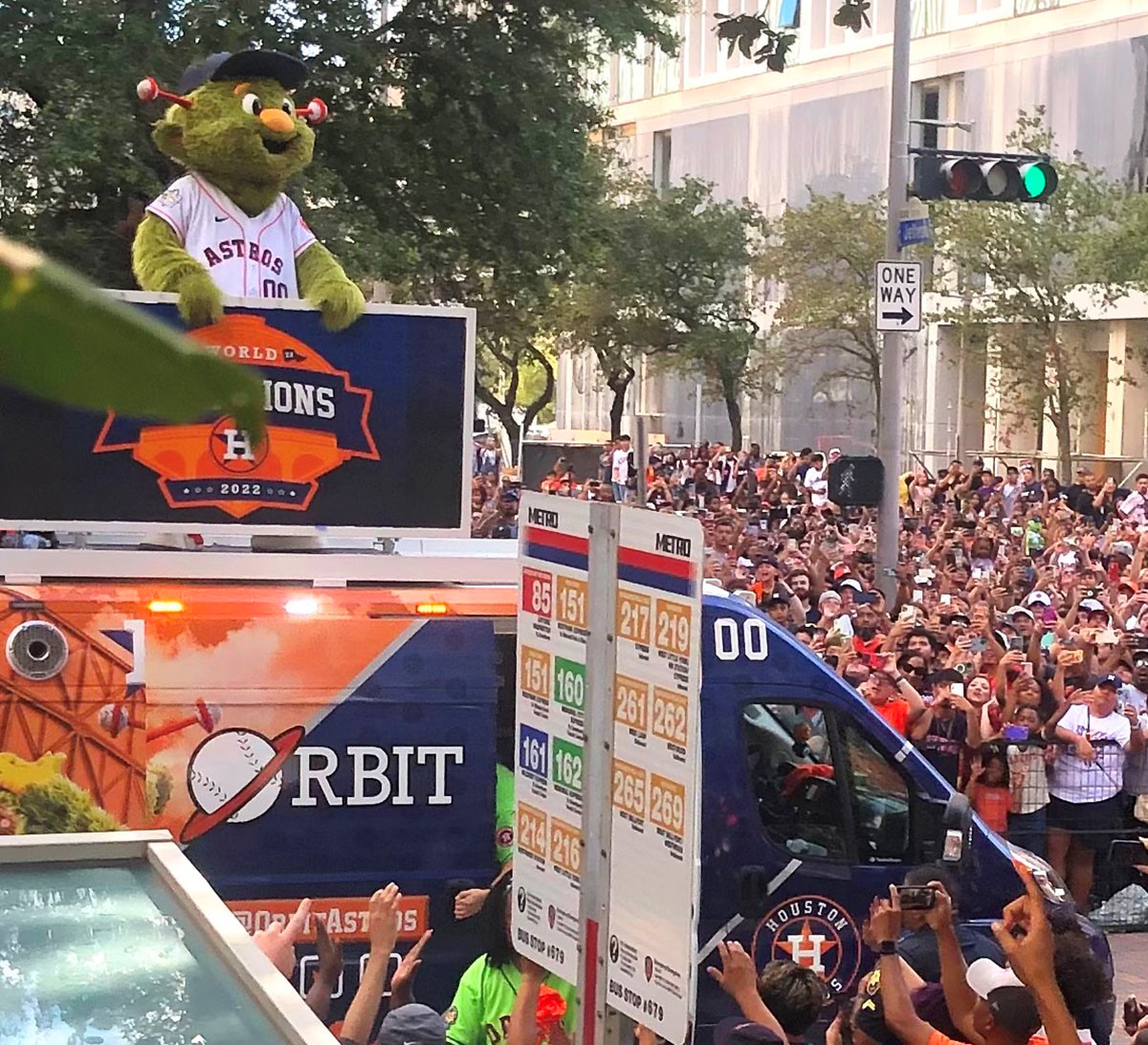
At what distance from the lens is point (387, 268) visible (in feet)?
57.8

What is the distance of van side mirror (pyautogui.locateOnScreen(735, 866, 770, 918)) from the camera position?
5914 mm

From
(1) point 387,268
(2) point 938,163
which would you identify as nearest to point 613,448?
(1) point 387,268

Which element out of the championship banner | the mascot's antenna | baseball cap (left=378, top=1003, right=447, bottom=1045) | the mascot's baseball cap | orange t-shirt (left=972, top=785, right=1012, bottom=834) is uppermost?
the mascot's baseball cap

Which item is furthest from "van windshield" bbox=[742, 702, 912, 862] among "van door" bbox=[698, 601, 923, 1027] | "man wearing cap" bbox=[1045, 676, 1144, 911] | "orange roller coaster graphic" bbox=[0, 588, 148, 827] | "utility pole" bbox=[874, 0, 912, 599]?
"utility pole" bbox=[874, 0, 912, 599]

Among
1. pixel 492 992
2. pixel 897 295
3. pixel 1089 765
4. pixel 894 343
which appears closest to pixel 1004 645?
pixel 1089 765

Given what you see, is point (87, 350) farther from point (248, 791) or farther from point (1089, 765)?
point (1089, 765)

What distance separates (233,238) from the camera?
678 cm

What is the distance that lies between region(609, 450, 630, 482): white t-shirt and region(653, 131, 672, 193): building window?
31.2 meters

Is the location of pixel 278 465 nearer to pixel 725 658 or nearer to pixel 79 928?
pixel 725 658

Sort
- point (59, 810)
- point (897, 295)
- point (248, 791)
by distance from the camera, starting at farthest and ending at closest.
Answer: point (897, 295), point (248, 791), point (59, 810)

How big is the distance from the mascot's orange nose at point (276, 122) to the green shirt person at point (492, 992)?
3.34 metres

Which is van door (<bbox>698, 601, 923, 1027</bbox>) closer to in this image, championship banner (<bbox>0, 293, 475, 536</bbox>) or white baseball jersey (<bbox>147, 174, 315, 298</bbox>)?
championship banner (<bbox>0, 293, 475, 536</bbox>)

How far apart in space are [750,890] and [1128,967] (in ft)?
12.6

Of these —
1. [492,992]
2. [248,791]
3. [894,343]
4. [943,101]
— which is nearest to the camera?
[492,992]
